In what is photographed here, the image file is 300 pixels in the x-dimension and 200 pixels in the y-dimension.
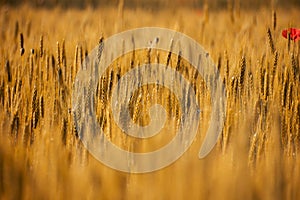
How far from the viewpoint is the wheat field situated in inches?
23.3

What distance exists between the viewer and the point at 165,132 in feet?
2.19

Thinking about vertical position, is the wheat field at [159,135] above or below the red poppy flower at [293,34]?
below

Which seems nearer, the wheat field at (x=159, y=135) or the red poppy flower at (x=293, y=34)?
the wheat field at (x=159, y=135)

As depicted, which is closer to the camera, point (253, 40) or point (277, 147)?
point (277, 147)

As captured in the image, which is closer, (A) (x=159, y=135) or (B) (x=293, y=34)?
(A) (x=159, y=135)

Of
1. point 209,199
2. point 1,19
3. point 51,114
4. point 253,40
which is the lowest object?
point 209,199

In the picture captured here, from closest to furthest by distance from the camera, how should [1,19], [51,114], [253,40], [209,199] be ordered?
[209,199], [51,114], [253,40], [1,19]

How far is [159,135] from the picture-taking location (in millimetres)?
640

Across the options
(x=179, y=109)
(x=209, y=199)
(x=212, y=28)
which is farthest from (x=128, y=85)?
(x=212, y=28)

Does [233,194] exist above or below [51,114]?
Result: below

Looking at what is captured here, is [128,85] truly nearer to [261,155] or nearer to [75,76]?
[75,76]

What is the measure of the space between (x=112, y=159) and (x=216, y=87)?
0.45 m

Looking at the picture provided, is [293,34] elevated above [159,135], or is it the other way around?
[293,34]

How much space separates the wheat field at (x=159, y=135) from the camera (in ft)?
1.95
